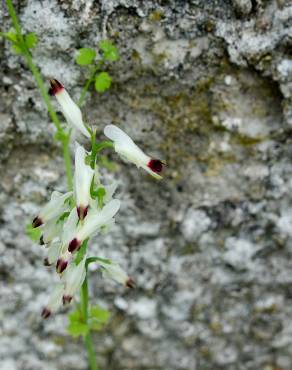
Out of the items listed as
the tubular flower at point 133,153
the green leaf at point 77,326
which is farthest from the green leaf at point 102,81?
the green leaf at point 77,326

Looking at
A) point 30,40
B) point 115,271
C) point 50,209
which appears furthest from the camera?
point 30,40

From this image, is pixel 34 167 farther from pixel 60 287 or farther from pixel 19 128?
pixel 60 287

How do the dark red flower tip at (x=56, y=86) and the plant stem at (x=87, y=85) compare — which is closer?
the dark red flower tip at (x=56, y=86)

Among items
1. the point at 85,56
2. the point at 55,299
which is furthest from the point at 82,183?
the point at 85,56

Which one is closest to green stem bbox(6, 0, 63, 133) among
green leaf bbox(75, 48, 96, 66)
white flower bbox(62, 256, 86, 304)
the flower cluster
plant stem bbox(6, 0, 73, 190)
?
plant stem bbox(6, 0, 73, 190)

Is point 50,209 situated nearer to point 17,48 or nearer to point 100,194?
point 100,194

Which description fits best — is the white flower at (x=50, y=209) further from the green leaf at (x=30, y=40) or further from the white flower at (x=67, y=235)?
the green leaf at (x=30, y=40)
